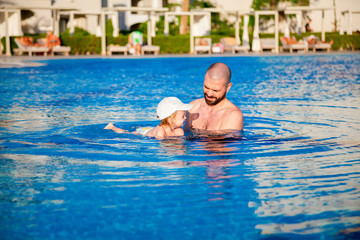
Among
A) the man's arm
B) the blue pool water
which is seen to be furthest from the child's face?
the man's arm

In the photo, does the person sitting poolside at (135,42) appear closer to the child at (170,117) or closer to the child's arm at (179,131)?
the child at (170,117)

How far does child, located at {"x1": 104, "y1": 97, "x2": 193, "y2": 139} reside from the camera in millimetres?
6043

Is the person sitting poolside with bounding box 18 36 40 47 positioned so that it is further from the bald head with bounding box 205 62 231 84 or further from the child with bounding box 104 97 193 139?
the bald head with bounding box 205 62 231 84

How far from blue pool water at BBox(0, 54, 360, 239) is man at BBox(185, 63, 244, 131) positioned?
0.20m

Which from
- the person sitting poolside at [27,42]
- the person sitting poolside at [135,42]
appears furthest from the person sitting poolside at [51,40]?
the person sitting poolside at [135,42]

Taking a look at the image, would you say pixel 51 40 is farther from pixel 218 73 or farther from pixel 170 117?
pixel 218 73

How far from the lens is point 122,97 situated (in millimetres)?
12055

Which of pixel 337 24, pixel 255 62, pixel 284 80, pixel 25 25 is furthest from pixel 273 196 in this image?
pixel 337 24

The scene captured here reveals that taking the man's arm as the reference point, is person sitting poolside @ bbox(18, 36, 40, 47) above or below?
above

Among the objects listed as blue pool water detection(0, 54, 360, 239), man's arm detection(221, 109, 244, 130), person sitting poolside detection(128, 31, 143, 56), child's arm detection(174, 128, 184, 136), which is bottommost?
blue pool water detection(0, 54, 360, 239)

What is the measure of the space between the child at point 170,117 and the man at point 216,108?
1.04 ft

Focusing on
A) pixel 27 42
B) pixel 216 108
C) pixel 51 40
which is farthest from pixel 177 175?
pixel 27 42

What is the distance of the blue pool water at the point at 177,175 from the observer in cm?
368

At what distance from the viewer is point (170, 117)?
6.21 meters
